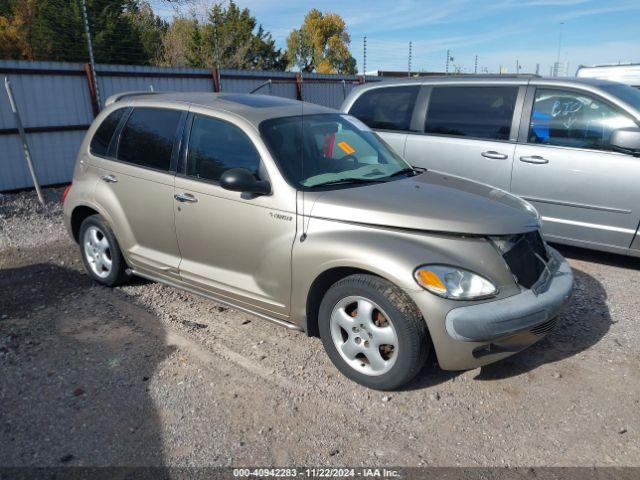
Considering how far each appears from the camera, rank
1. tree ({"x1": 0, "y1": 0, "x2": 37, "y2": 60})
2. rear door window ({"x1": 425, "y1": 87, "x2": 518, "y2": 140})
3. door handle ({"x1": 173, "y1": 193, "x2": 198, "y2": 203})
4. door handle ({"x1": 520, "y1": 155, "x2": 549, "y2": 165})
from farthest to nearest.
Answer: tree ({"x1": 0, "y1": 0, "x2": 37, "y2": 60}) → rear door window ({"x1": 425, "y1": 87, "x2": 518, "y2": 140}) → door handle ({"x1": 520, "y1": 155, "x2": 549, "y2": 165}) → door handle ({"x1": 173, "y1": 193, "x2": 198, "y2": 203})

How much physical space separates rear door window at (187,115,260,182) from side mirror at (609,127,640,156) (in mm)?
3326

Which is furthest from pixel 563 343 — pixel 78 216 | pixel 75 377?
pixel 78 216

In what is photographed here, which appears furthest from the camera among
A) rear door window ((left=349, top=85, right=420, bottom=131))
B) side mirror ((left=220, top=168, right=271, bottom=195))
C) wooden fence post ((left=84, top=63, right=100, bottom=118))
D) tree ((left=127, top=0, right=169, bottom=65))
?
tree ((left=127, top=0, right=169, bottom=65))

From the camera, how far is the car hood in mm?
3205

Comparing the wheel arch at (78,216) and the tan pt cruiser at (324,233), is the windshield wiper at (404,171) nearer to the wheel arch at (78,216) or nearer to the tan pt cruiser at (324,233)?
the tan pt cruiser at (324,233)

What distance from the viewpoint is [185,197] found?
4031mm

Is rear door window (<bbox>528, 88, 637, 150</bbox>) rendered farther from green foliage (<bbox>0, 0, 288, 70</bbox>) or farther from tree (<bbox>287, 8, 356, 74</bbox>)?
tree (<bbox>287, 8, 356, 74</bbox>)

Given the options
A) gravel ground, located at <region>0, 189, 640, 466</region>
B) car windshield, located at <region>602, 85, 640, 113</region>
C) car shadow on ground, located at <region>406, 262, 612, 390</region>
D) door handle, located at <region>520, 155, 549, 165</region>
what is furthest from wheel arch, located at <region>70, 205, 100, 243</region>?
car windshield, located at <region>602, 85, 640, 113</region>

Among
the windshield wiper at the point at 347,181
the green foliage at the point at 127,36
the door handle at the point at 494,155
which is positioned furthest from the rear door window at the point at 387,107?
the green foliage at the point at 127,36

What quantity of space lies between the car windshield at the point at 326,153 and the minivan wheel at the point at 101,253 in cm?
195

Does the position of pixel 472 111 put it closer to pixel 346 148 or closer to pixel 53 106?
pixel 346 148

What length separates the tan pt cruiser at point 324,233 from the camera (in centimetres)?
306

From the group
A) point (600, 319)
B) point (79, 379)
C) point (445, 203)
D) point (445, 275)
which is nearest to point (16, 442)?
point (79, 379)

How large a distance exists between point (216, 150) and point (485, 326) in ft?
7.55
